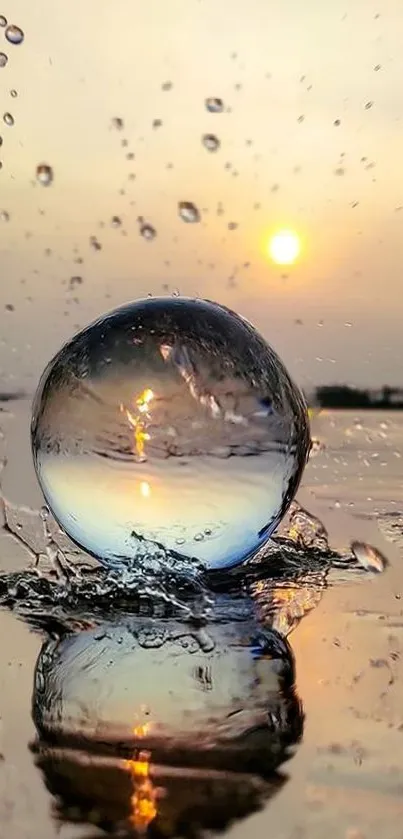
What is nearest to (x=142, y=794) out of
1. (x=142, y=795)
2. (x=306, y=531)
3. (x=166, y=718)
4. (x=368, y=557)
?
(x=142, y=795)

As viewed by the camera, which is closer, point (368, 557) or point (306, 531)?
point (368, 557)

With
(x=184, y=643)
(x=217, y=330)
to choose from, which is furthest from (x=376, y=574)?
(x=184, y=643)

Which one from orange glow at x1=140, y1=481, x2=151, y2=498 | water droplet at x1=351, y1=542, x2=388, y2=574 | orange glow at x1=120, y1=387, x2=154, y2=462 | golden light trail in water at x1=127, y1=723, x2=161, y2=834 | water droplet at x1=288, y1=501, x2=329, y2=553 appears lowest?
water droplet at x1=288, y1=501, x2=329, y2=553

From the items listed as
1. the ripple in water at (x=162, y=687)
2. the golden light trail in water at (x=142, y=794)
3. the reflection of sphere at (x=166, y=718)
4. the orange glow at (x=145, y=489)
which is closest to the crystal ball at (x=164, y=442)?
the orange glow at (x=145, y=489)

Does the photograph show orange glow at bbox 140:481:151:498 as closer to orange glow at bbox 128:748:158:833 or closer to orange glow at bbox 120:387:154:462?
orange glow at bbox 120:387:154:462

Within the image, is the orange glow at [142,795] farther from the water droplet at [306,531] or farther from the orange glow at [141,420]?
the water droplet at [306,531]

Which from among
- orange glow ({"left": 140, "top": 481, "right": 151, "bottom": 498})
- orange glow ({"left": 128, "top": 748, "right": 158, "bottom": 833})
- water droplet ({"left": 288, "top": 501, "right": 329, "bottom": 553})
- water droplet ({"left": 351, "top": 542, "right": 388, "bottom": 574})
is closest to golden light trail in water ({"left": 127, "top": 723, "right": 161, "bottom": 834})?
orange glow ({"left": 128, "top": 748, "right": 158, "bottom": 833})

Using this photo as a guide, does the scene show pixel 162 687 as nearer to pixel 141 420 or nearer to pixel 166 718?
pixel 166 718
